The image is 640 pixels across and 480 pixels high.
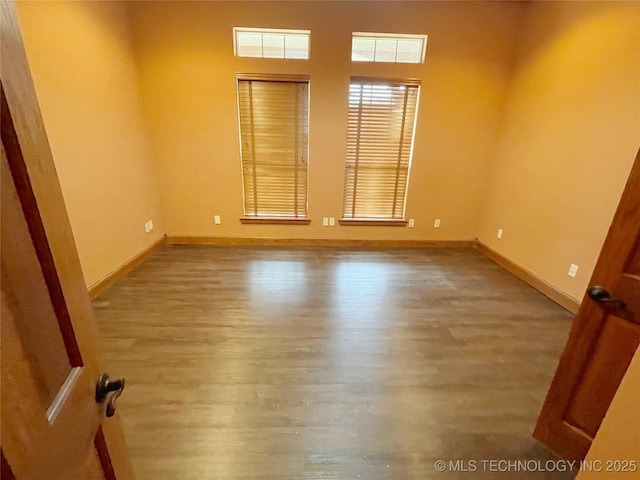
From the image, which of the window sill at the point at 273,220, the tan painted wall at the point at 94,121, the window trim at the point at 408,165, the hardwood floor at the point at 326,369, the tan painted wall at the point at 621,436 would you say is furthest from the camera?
the window sill at the point at 273,220

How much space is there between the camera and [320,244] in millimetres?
4531

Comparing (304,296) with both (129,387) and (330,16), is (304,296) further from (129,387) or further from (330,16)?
(330,16)

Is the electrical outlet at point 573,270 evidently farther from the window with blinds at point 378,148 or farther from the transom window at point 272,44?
the transom window at point 272,44

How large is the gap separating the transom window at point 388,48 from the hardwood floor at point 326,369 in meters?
2.68

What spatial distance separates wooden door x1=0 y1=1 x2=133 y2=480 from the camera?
0.44 meters

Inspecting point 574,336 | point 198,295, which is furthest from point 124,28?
point 574,336

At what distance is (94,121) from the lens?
2.95 meters

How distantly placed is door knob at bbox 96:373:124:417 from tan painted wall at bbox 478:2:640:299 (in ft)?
11.6

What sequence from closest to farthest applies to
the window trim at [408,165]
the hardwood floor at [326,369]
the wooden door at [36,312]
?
the wooden door at [36,312]
the hardwood floor at [326,369]
the window trim at [408,165]

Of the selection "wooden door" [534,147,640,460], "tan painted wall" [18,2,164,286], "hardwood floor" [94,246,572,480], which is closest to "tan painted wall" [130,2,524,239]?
"tan painted wall" [18,2,164,286]

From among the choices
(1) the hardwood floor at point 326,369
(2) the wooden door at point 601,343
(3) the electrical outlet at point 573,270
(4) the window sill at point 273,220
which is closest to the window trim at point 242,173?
(4) the window sill at point 273,220

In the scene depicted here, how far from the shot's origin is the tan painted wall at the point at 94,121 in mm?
2414

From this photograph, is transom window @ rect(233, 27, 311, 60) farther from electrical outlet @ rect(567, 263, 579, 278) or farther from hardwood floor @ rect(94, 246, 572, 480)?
electrical outlet @ rect(567, 263, 579, 278)

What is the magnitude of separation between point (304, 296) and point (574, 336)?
214 cm
